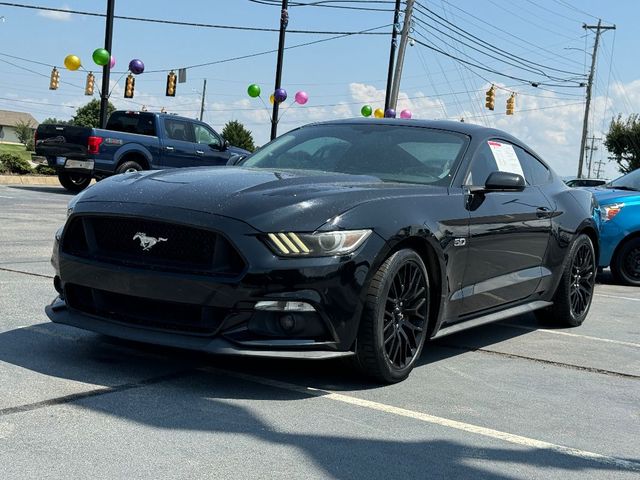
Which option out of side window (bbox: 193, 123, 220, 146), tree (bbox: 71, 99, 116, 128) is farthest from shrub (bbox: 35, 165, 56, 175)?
tree (bbox: 71, 99, 116, 128)

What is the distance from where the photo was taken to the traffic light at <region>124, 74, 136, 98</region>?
1259 inches

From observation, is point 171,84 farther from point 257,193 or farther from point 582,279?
point 257,193

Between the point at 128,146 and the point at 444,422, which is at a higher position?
the point at 128,146

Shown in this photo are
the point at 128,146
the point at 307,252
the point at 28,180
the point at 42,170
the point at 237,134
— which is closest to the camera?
the point at 307,252

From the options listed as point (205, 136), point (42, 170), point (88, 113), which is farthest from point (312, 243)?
point (88, 113)

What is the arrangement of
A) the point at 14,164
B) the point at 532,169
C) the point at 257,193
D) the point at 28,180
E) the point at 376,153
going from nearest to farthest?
the point at 257,193, the point at 376,153, the point at 532,169, the point at 28,180, the point at 14,164

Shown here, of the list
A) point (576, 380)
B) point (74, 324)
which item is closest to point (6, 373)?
point (74, 324)

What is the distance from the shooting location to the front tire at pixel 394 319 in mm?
4316

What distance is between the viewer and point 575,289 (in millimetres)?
6910

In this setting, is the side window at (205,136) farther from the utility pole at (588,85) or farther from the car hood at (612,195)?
the utility pole at (588,85)

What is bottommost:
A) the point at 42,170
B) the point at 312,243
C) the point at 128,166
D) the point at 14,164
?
the point at 42,170

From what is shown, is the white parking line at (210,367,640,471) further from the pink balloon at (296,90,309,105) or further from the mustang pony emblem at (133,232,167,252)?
the pink balloon at (296,90,309,105)

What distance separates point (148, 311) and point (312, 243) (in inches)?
35.1

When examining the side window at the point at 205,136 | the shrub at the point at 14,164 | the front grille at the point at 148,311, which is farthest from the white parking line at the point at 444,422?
the shrub at the point at 14,164
